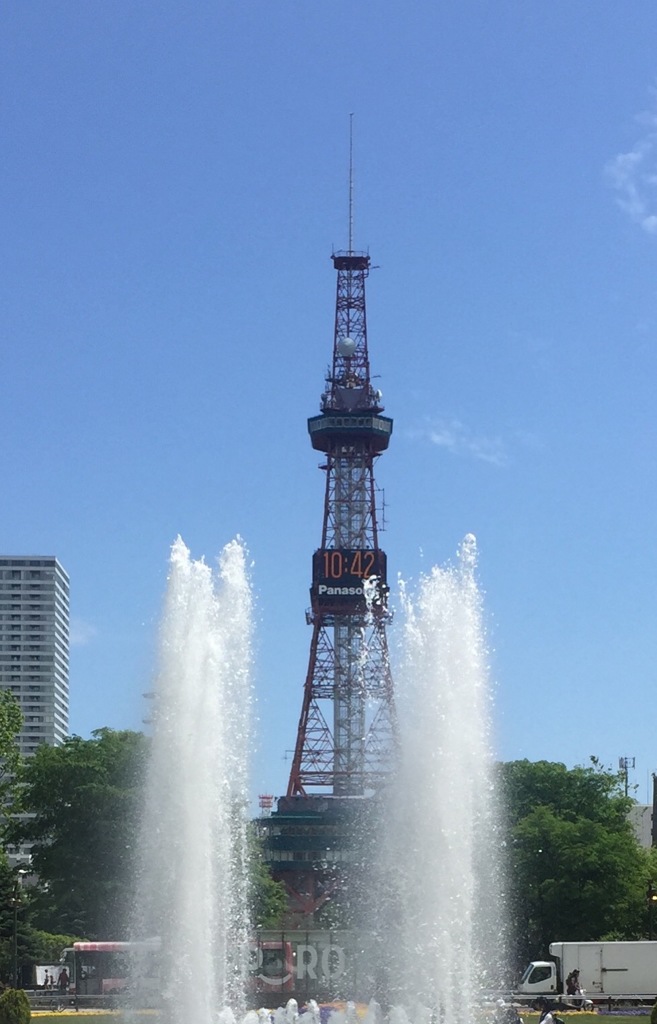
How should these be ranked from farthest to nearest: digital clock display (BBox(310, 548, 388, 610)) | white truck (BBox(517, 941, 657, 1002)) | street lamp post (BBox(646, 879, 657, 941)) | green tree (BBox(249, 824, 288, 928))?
1. digital clock display (BBox(310, 548, 388, 610))
2. green tree (BBox(249, 824, 288, 928))
3. street lamp post (BBox(646, 879, 657, 941))
4. white truck (BBox(517, 941, 657, 1002))

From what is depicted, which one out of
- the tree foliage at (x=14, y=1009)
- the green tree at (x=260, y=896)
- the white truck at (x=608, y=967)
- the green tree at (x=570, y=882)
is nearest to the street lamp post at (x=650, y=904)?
the green tree at (x=570, y=882)

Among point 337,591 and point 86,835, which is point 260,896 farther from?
point 337,591

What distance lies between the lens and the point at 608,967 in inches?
2413

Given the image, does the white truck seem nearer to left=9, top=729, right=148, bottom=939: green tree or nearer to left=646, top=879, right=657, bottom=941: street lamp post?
left=646, top=879, right=657, bottom=941: street lamp post

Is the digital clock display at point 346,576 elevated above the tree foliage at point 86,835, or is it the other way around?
the digital clock display at point 346,576

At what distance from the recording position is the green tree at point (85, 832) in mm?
72688

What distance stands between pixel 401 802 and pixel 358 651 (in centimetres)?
8827

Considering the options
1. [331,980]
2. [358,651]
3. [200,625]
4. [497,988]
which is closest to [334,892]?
[358,651]

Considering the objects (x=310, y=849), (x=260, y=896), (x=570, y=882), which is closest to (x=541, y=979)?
(x=570, y=882)

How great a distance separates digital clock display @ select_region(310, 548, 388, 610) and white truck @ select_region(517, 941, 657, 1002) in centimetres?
6564

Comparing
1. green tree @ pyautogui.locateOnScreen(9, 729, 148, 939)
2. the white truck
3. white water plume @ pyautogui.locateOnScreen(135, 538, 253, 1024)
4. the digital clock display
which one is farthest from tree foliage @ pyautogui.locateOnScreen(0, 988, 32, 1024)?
the digital clock display

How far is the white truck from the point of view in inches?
2392

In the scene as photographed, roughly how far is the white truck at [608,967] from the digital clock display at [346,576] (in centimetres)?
6564

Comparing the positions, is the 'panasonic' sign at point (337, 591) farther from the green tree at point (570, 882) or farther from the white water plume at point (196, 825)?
the white water plume at point (196, 825)
